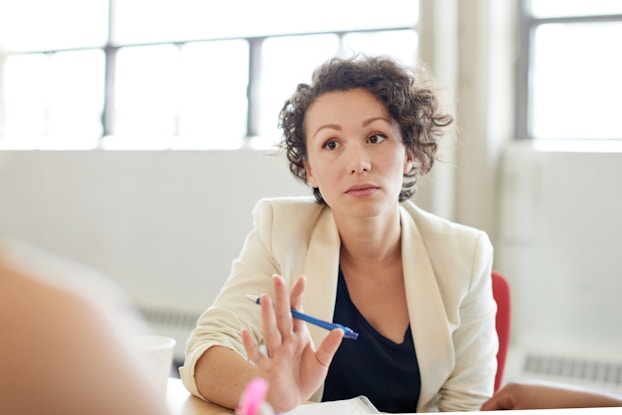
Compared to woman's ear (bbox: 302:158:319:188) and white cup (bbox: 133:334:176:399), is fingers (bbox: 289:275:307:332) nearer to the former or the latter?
white cup (bbox: 133:334:176:399)

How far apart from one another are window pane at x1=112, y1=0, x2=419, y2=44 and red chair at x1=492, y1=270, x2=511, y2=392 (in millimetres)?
2359

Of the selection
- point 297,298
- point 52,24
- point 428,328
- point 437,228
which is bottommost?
point 428,328

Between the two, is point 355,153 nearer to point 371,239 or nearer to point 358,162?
point 358,162

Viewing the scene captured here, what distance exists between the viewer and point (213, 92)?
15.0 ft

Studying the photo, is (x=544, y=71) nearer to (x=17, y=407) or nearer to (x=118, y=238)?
(x=118, y=238)

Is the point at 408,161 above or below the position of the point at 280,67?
below

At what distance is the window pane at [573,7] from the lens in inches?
135

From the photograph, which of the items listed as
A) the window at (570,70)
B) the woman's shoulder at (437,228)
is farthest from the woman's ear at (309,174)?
the window at (570,70)

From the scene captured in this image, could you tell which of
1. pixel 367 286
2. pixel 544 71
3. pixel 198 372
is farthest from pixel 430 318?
pixel 544 71

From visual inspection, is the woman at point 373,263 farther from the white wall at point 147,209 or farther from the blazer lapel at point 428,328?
the white wall at point 147,209

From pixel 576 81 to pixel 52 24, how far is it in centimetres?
366

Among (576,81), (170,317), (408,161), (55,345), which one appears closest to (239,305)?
(408,161)

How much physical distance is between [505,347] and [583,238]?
1712 mm

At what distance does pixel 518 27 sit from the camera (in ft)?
11.8
